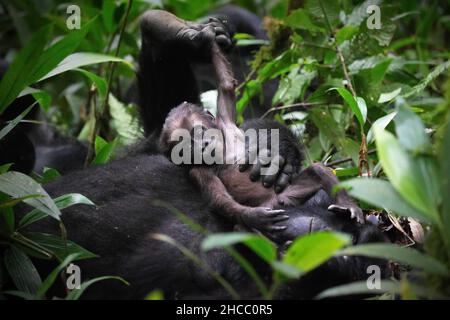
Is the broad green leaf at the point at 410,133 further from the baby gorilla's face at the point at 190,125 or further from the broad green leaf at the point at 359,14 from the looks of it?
the broad green leaf at the point at 359,14

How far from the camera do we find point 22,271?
60.4 inches

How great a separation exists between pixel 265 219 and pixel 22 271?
57cm

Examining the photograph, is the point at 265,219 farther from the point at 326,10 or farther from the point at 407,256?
the point at 326,10

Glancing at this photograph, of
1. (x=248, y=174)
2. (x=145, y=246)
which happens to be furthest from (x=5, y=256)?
(x=248, y=174)

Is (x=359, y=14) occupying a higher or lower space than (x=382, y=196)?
higher

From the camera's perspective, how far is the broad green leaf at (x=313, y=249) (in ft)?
3.40

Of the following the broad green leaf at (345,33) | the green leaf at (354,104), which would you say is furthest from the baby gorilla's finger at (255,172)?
the broad green leaf at (345,33)

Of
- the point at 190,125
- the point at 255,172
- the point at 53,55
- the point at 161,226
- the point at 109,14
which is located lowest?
the point at 161,226

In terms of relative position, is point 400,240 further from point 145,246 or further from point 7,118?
point 7,118

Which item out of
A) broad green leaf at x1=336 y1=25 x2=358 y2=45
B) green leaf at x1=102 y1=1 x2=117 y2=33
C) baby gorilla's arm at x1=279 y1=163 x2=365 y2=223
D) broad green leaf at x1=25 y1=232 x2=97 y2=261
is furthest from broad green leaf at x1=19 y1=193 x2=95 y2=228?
green leaf at x1=102 y1=1 x2=117 y2=33

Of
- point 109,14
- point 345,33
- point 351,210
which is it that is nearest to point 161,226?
point 351,210

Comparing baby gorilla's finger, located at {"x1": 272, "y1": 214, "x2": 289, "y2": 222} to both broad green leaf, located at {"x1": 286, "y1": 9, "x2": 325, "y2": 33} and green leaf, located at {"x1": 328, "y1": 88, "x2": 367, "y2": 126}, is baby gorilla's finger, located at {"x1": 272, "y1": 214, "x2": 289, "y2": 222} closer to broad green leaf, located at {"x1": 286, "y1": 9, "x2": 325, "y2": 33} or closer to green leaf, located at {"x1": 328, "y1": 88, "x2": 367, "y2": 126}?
green leaf, located at {"x1": 328, "y1": 88, "x2": 367, "y2": 126}

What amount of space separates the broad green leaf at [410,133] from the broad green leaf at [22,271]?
865 millimetres

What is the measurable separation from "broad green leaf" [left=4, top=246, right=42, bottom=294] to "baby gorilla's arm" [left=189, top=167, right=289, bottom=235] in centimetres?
44
